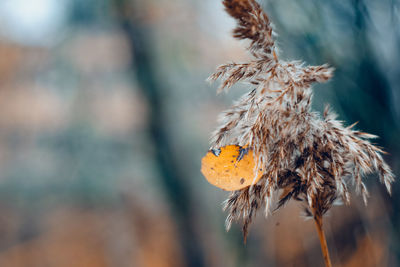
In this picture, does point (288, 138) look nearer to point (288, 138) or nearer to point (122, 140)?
point (288, 138)

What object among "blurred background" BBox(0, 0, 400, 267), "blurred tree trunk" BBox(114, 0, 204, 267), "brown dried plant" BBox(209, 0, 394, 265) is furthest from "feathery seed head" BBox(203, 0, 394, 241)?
"blurred tree trunk" BBox(114, 0, 204, 267)

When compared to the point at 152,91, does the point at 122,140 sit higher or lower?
lower

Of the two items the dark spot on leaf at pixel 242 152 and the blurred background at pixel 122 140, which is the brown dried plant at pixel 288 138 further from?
the blurred background at pixel 122 140

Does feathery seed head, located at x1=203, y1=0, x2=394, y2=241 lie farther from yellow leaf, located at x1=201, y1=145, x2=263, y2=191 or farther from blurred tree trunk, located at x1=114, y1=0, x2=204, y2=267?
blurred tree trunk, located at x1=114, y1=0, x2=204, y2=267

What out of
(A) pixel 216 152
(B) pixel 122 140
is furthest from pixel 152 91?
(A) pixel 216 152

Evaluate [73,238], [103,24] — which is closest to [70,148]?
[73,238]

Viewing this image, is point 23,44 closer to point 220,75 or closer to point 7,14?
point 7,14
